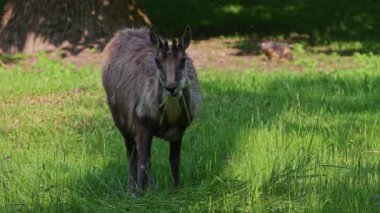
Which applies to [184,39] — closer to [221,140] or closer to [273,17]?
[221,140]

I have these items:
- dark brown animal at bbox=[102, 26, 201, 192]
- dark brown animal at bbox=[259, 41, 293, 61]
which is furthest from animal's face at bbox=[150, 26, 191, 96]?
dark brown animal at bbox=[259, 41, 293, 61]

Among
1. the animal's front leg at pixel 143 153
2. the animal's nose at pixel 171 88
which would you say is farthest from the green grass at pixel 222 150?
the animal's nose at pixel 171 88

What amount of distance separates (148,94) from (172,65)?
53cm

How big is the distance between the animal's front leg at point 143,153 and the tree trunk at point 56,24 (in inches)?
394

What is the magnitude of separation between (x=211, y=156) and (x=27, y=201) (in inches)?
84.9

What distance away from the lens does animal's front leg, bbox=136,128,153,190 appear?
6660mm

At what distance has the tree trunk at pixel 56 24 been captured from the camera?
16531mm

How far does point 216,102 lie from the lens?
1114 centimetres

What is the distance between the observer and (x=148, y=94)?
6570 mm

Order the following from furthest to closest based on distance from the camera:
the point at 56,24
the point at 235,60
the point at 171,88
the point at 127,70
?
the point at 56,24, the point at 235,60, the point at 127,70, the point at 171,88

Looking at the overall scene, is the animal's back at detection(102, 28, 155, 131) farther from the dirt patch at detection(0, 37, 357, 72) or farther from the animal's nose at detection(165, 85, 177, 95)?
the dirt patch at detection(0, 37, 357, 72)

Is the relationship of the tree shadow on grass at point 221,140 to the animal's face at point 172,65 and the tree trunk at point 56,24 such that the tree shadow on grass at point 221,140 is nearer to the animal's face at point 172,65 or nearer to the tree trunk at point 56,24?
the animal's face at point 172,65

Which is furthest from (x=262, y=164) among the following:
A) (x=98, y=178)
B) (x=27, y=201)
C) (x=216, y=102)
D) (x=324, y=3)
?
(x=324, y=3)

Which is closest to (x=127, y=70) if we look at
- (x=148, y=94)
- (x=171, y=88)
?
(x=148, y=94)
